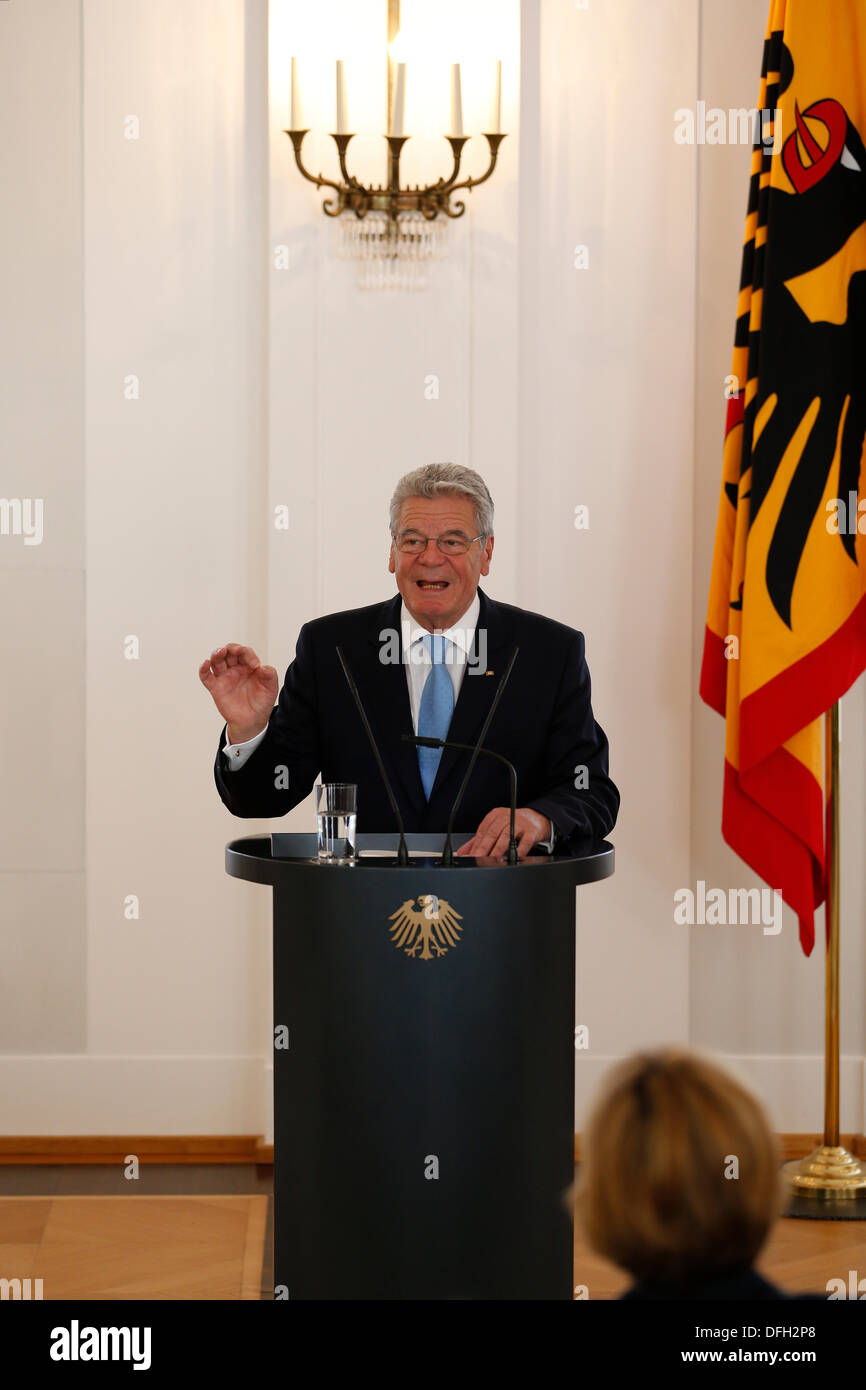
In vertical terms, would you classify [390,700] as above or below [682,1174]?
above

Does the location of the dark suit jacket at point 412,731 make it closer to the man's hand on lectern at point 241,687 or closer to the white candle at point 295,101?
the man's hand on lectern at point 241,687

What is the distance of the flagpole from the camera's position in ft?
12.8

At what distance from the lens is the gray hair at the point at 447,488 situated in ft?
8.79

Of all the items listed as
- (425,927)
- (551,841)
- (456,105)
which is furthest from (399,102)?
(425,927)

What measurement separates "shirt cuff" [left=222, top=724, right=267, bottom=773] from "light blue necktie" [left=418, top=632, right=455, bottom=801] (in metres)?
0.30

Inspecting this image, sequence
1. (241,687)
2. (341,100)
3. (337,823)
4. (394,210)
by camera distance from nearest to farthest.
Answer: (337,823) → (241,687) → (341,100) → (394,210)

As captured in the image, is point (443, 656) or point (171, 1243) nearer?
point (443, 656)

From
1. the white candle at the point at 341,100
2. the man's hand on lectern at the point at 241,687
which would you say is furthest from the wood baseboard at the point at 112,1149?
the white candle at the point at 341,100

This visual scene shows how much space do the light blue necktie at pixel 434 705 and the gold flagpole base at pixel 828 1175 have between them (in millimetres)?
1986

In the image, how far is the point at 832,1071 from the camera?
3961 millimetres

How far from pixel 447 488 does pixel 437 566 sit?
15cm

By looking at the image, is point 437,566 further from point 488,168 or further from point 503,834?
point 488,168

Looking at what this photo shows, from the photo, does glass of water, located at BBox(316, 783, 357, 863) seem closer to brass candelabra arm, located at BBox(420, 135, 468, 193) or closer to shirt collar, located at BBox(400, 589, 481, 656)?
shirt collar, located at BBox(400, 589, 481, 656)

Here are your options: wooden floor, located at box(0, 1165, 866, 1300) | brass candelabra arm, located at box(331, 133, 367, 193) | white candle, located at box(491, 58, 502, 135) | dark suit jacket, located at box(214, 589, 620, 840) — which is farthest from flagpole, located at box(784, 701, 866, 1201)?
brass candelabra arm, located at box(331, 133, 367, 193)
